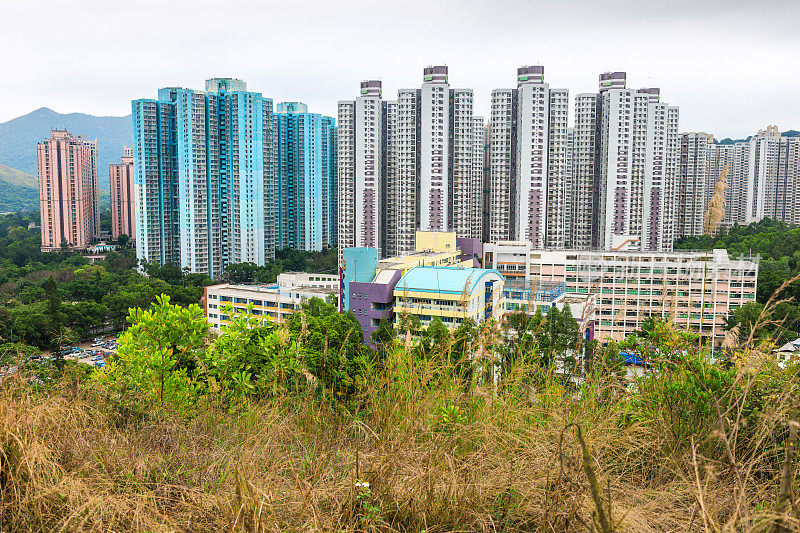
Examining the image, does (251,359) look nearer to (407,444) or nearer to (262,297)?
(407,444)

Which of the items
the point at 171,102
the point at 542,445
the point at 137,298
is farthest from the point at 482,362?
the point at 171,102

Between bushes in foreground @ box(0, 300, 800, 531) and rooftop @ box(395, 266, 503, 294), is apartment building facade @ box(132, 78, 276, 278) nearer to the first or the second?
rooftop @ box(395, 266, 503, 294)

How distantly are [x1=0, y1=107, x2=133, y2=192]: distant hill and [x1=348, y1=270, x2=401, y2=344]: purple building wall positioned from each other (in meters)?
67.8

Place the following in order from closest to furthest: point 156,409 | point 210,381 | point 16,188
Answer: point 156,409 → point 210,381 → point 16,188

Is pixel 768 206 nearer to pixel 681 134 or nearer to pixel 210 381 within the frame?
pixel 681 134

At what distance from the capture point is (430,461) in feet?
3.62

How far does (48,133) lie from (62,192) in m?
68.4

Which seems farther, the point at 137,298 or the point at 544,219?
the point at 544,219

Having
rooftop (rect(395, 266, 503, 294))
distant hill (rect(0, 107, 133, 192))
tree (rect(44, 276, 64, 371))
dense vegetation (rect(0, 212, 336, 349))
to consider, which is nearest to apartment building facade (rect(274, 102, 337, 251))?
dense vegetation (rect(0, 212, 336, 349))

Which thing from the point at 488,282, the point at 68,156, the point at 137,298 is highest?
the point at 68,156

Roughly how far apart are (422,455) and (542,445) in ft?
0.91

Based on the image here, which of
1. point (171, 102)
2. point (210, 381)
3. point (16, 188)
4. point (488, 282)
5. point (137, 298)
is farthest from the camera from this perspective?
point (16, 188)

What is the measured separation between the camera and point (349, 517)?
1.02 meters

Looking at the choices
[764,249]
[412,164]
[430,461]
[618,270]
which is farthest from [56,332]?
[764,249]
